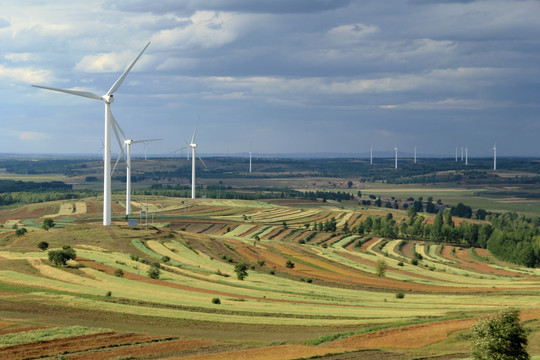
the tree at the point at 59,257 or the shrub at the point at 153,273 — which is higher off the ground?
the tree at the point at 59,257

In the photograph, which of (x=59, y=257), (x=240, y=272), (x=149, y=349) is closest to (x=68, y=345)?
(x=149, y=349)

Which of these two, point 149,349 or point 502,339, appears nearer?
point 502,339

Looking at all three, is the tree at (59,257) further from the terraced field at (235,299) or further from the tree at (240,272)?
the tree at (240,272)

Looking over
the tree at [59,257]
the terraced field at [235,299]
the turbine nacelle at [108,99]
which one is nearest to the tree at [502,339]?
the terraced field at [235,299]

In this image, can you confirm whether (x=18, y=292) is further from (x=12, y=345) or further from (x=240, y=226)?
(x=240, y=226)

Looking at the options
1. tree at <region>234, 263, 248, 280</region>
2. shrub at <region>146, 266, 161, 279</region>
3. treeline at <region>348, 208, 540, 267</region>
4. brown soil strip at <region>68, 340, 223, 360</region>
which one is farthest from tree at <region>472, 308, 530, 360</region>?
treeline at <region>348, 208, 540, 267</region>

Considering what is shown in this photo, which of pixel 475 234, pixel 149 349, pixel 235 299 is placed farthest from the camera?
pixel 475 234

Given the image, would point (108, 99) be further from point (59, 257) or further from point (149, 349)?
point (149, 349)
